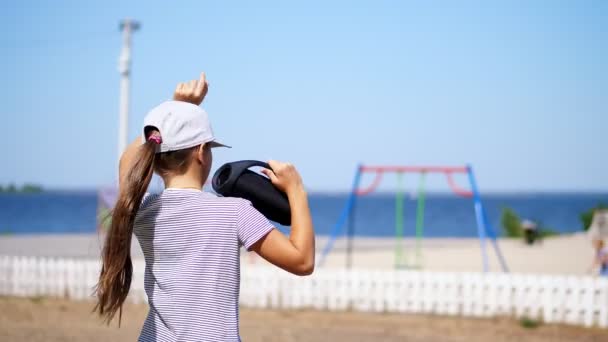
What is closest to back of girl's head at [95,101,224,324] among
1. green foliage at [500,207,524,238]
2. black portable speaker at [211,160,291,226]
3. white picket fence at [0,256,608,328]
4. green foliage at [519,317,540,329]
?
black portable speaker at [211,160,291,226]

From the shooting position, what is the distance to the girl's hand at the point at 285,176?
2.20 metres

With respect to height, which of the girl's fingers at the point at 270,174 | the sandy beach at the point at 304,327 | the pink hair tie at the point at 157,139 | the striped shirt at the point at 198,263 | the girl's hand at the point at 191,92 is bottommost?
the sandy beach at the point at 304,327

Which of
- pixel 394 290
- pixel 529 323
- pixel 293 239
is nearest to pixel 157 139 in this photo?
pixel 293 239

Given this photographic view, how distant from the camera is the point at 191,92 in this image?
2.42 meters

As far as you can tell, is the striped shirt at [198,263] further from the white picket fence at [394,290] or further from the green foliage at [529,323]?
the white picket fence at [394,290]

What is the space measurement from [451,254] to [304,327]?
1184 cm

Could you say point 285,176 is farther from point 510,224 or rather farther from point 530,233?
point 510,224

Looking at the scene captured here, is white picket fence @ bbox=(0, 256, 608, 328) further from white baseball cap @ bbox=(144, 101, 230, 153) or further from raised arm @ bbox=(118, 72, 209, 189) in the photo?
white baseball cap @ bbox=(144, 101, 230, 153)

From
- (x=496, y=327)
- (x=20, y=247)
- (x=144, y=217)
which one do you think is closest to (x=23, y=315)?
(x=496, y=327)

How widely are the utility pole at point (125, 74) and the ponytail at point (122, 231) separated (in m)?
15.9

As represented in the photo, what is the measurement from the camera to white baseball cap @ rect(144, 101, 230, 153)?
219 cm

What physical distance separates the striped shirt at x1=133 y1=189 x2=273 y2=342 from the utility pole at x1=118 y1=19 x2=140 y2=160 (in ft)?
52.2

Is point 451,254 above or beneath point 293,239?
beneath

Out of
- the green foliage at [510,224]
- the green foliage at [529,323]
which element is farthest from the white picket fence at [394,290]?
the green foliage at [510,224]
